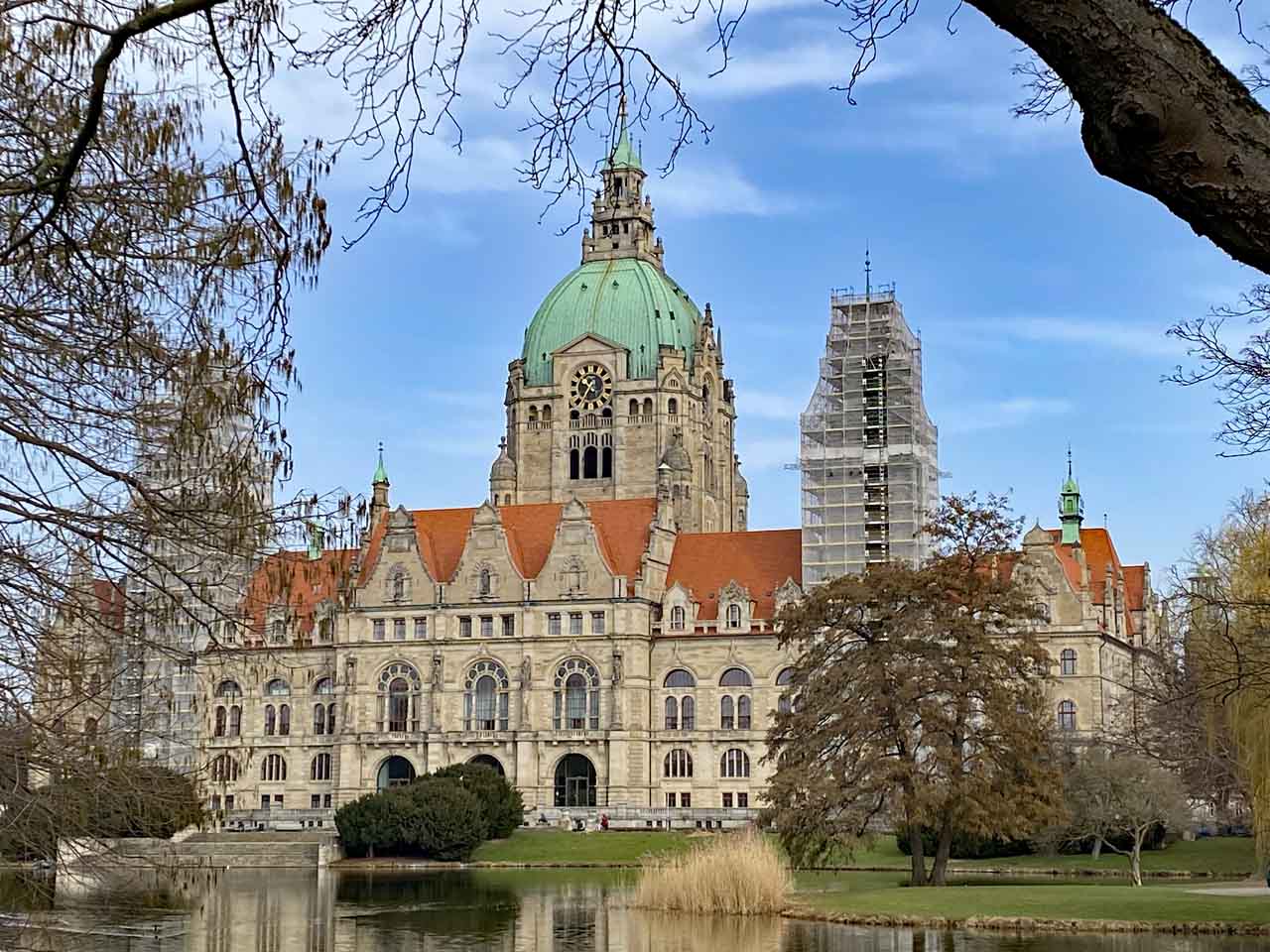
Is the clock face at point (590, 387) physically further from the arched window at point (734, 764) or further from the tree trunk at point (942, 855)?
the tree trunk at point (942, 855)

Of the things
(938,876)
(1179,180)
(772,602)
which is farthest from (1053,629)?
(1179,180)

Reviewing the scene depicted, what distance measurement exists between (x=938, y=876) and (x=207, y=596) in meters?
39.9

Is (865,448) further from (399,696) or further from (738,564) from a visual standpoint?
(399,696)

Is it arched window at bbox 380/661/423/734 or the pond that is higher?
arched window at bbox 380/661/423/734

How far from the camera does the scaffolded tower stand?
9512cm

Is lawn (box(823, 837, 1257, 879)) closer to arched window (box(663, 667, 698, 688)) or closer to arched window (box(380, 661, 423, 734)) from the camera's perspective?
arched window (box(663, 667, 698, 688))

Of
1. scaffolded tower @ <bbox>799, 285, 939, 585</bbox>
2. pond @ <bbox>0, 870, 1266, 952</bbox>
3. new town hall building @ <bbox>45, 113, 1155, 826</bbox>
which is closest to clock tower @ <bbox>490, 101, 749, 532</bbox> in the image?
new town hall building @ <bbox>45, 113, 1155, 826</bbox>

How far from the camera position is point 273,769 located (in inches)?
3905

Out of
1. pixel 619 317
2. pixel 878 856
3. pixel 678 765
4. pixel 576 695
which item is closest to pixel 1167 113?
pixel 878 856

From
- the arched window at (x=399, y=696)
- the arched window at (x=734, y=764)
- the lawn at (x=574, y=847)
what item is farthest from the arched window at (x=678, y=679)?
the lawn at (x=574, y=847)

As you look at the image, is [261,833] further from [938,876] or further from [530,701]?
[938,876]

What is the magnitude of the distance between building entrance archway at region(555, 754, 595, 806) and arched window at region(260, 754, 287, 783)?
17.0 metres

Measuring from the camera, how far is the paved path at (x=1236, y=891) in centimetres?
4418

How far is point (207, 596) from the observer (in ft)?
43.1
